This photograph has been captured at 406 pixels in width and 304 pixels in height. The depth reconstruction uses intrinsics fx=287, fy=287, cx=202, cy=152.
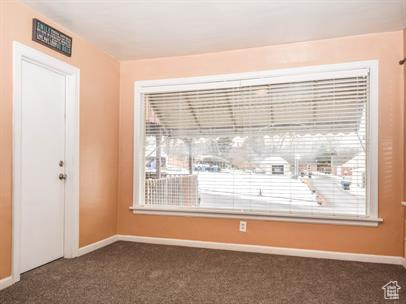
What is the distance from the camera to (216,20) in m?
2.79

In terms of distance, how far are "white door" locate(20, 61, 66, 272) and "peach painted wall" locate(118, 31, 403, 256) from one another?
0.92m

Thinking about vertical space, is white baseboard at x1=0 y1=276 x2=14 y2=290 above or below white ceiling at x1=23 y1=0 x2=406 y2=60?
below

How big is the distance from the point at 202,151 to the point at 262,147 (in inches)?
29.4

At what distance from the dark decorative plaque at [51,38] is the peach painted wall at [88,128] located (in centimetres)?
5

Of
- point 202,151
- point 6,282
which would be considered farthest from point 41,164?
point 202,151

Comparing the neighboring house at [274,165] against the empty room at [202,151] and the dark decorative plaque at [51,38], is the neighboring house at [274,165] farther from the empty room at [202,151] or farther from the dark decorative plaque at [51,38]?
the dark decorative plaque at [51,38]

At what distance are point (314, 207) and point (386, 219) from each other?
70 cm

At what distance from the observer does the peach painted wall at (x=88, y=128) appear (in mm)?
2375

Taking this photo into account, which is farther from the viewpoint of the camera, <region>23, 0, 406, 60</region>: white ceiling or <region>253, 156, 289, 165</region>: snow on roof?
<region>253, 156, 289, 165</region>: snow on roof

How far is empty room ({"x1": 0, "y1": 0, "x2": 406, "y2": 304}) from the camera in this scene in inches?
97.5

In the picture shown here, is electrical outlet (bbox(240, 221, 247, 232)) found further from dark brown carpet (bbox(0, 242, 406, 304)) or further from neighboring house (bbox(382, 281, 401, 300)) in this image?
neighboring house (bbox(382, 281, 401, 300))

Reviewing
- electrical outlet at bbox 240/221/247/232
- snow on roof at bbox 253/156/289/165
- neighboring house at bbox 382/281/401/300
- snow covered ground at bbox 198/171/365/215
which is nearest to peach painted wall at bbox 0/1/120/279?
snow covered ground at bbox 198/171/365/215

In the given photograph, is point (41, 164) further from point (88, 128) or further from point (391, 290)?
point (391, 290)

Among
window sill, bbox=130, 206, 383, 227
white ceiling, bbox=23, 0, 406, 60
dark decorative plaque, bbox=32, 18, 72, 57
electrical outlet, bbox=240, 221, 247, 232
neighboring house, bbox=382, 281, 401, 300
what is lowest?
neighboring house, bbox=382, 281, 401, 300
